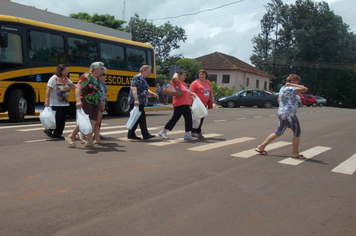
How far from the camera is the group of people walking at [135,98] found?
22.5 ft

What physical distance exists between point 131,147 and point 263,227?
4.37 metres

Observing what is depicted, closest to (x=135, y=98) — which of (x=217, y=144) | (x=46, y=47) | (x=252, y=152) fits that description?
(x=217, y=144)

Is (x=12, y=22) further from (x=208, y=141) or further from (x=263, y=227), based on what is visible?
(x=263, y=227)

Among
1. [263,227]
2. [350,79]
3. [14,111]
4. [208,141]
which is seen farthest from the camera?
[350,79]

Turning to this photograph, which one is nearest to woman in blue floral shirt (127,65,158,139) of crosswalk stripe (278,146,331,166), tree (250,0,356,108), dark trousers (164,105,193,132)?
dark trousers (164,105,193,132)

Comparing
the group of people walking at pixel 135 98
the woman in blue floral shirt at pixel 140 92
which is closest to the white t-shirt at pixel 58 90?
the group of people walking at pixel 135 98

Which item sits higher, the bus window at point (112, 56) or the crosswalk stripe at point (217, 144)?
the bus window at point (112, 56)

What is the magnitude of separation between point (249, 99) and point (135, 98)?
75.0ft

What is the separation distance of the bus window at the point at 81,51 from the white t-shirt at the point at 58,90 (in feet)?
20.6

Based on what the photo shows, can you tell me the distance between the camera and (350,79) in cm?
5931

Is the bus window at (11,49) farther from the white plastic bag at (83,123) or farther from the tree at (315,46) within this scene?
the tree at (315,46)

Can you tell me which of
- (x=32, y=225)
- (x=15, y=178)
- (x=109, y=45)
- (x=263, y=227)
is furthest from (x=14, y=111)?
(x=263, y=227)

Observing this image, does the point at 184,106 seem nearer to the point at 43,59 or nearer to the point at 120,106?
the point at 43,59

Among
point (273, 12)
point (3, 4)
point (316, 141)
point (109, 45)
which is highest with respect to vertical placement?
point (273, 12)
